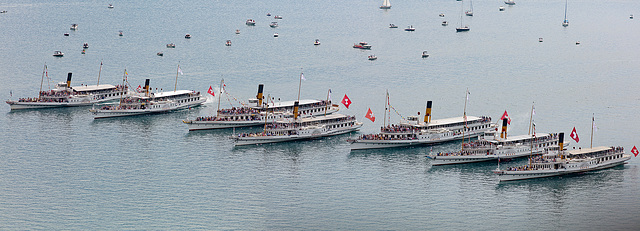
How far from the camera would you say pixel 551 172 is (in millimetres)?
140875

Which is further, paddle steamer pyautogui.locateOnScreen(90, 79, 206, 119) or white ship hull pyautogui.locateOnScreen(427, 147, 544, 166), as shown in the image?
paddle steamer pyautogui.locateOnScreen(90, 79, 206, 119)

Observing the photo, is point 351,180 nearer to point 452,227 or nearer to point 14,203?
point 452,227

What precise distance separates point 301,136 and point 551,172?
151 ft

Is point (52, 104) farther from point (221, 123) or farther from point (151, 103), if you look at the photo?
point (221, 123)

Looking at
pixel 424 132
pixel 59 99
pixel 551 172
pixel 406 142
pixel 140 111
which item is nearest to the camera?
pixel 551 172

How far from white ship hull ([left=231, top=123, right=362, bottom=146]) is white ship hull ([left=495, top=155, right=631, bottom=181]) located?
3956cm

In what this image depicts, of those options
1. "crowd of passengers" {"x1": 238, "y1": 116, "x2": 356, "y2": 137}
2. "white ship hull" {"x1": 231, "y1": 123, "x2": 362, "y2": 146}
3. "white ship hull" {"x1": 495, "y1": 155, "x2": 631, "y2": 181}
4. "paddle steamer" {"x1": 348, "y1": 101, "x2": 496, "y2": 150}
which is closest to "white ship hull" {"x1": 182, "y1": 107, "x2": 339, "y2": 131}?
"crowd of passengers" {"x1": 238, "y1": 116, "x2": 356, "y2": 137}

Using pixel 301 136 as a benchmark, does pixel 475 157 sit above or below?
below

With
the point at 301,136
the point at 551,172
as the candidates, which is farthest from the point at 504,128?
the point at 301,136

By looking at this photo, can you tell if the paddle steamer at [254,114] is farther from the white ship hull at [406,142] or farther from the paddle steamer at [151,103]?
the white ship hull at [406,142]

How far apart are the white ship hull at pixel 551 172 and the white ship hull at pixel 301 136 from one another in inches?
1557

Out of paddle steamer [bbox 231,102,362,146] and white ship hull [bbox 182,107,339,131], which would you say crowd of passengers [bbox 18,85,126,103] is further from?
paddle steamer [bbox 231,102,362,146]

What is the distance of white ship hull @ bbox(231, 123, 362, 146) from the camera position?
161000 mm

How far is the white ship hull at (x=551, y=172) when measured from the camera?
13862cm
